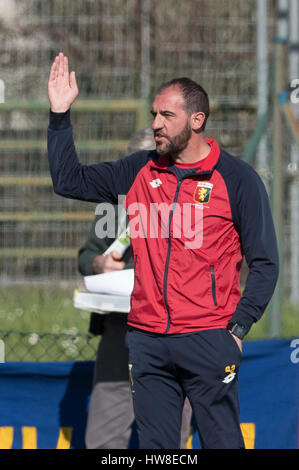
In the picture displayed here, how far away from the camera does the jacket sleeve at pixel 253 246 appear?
12.5 feet

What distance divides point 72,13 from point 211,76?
2226 mm

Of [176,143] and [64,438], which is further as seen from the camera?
[64,438]

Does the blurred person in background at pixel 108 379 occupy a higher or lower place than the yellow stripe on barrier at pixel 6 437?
higher

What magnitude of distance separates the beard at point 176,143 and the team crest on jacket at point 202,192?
0.20 metres

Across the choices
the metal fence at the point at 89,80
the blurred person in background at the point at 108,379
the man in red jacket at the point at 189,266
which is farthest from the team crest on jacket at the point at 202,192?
the metal fence at the point at 89,80

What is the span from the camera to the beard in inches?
152

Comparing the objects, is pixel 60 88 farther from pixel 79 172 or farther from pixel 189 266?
pixel 189 266

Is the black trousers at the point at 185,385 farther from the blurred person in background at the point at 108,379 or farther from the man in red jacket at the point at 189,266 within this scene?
the blurred person in background at the point at 108,379

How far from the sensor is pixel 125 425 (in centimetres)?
490

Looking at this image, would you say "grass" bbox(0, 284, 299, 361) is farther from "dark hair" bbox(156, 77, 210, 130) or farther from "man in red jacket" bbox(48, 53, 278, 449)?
"dark hair" bbox(156, 77, 210, 130)

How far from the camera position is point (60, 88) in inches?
154

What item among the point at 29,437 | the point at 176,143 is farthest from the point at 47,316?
the point at 176,143

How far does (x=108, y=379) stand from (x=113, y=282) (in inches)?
26.1
